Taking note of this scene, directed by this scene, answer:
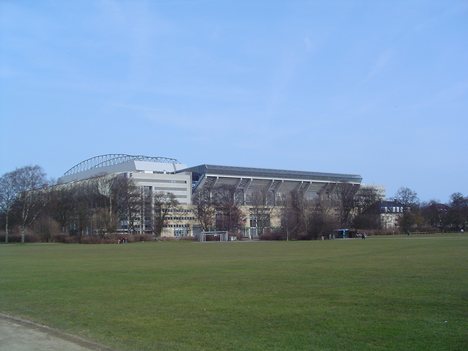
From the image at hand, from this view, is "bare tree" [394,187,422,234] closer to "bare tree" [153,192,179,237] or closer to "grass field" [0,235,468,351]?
"bare tree" [153,192,179,237]

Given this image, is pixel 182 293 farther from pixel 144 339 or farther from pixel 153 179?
pixel 153 179

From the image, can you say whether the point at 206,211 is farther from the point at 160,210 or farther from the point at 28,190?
the point at 28,190

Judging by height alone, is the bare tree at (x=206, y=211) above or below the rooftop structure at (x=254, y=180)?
below

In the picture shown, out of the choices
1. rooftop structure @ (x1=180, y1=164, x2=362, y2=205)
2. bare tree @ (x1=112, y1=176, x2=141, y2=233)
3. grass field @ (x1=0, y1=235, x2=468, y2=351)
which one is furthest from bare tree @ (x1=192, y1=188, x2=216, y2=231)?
grass field @ (x1=0, y1=235, x2=468, y2=351)

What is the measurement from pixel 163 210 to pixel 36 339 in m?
119

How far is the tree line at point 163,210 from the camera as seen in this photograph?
10325 centimetres

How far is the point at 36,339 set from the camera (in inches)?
416

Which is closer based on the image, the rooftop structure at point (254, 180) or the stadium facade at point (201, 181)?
the stadium facade at point (201, 181)

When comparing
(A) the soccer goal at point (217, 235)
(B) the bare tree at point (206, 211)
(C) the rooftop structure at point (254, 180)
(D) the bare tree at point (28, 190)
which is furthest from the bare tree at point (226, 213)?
(D) the bare tree at point (28, 190)

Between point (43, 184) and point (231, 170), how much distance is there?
285 ft

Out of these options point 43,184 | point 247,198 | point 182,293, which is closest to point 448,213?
point 247,198

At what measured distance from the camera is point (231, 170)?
18250cm

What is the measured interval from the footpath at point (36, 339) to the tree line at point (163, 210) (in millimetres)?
93799

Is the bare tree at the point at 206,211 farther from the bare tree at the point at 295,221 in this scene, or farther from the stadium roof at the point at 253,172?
the stadium roof at the point at 253,172
